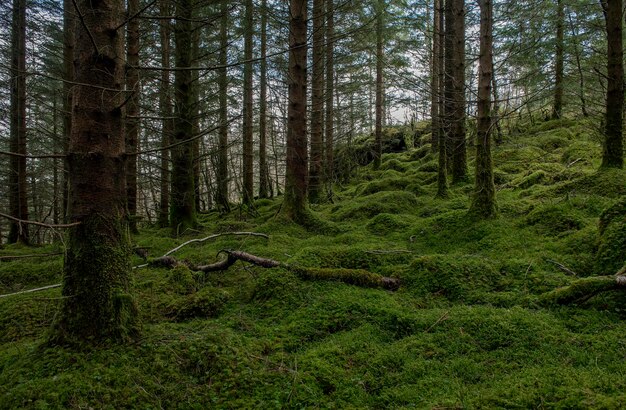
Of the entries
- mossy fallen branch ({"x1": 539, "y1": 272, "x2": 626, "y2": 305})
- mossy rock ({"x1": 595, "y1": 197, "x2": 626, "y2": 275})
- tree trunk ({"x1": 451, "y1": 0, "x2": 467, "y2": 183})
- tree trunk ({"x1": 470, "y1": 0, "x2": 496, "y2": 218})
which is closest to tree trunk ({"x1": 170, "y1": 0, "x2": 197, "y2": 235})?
tree trunk ({"x1": 470, "y1": 0, "x2": 496, "y2": 218})

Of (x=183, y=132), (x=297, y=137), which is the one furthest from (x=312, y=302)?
(x=183, y=132)

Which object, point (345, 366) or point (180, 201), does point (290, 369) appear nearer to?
point (345, 366)

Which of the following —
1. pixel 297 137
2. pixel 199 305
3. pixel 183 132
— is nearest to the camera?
pixel 199 305

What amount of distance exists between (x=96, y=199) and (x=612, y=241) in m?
4.77

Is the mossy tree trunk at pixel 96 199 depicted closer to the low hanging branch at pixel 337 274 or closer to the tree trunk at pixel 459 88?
the low hanging branch at pixel 337 274

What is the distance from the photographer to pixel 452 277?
12.9ft

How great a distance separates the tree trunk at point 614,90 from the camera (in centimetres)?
602

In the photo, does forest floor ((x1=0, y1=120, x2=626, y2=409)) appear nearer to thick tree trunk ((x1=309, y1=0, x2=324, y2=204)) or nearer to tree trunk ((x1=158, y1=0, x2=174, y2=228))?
tree trunk ((x1=158, y1=0, x2=174, y2=228))

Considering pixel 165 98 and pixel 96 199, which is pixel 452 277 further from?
pixel 165 98

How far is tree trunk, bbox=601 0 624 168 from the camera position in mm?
6016

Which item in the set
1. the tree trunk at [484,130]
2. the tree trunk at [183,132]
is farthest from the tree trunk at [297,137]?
the tree trunk at [484,130]

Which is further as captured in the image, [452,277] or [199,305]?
[452,277]

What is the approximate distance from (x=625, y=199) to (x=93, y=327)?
5200 millimetres

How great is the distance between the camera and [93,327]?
2.46 m
